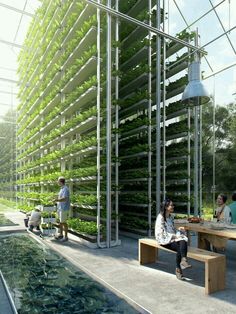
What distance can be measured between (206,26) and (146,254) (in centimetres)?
837

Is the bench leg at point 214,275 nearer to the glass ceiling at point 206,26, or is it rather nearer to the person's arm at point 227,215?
the person's arm at point 227,215

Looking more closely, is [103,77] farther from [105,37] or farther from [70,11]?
[70,11]

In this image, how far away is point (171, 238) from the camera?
539 cm

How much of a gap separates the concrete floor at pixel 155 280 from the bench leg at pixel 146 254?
15cm

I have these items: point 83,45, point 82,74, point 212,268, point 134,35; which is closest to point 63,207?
point 82,74

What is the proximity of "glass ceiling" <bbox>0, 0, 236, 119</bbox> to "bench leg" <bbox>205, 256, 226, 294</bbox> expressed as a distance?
6.13 m

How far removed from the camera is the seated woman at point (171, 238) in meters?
5.20

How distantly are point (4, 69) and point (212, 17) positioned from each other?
1356 centimetres

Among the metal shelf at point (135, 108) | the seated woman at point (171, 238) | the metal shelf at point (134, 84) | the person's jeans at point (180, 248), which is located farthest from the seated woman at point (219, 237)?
the metal shelf at point (134, 84)

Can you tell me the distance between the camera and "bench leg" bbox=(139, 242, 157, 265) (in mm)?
6180

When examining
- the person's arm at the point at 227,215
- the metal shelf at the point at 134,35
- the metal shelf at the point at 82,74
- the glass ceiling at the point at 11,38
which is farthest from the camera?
the glass ceiling at the point at 11,38

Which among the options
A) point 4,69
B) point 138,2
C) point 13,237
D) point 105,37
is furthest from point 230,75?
point 4,69

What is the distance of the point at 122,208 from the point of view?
10.3 m

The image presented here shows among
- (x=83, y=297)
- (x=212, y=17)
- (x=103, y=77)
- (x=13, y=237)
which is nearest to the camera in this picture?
(x=83, y=297)
